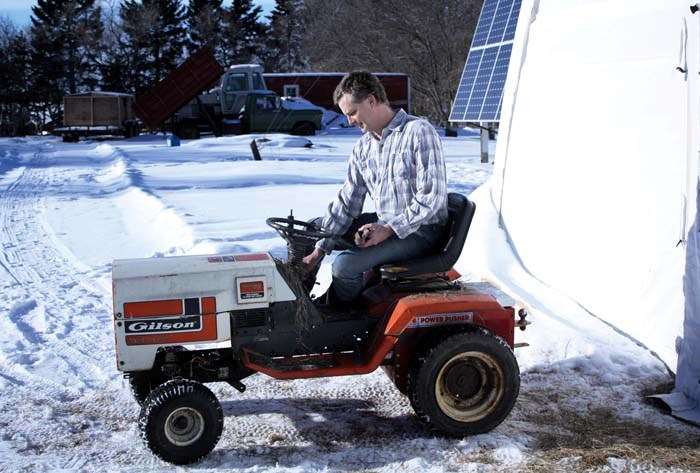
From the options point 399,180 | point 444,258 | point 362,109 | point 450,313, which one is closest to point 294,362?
point 450,313

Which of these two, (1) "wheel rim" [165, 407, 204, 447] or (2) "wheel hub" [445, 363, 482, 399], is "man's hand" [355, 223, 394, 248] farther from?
(1) "wheel rim" [165, 407, 204, 447]

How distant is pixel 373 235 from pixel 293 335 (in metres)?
0.65

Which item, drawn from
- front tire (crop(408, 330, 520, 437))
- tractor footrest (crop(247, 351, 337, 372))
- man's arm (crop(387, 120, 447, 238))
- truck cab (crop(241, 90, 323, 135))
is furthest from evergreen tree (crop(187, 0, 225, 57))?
front tire (crop(408, 330, 520, 437))

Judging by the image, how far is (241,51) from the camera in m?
56.2

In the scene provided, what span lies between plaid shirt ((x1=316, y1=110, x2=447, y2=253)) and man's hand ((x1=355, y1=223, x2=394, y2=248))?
4 centimetres

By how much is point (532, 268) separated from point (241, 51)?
5205cm

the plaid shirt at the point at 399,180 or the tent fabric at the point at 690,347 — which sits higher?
the plaid shirt at the point at 399,180

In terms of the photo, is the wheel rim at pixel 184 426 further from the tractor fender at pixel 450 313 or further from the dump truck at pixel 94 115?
the dump truck at pixel 94 115

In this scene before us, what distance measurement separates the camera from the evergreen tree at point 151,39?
50531 millimetres

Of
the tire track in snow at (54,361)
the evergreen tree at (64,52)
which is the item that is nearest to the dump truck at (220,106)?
the evergreen tree at (64,52)

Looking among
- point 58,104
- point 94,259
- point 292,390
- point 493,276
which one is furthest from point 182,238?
point 58,104

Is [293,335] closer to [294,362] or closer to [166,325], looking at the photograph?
[294,362]

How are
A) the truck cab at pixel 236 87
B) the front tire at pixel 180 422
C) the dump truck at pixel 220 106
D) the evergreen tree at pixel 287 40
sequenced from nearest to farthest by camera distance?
the front tire at pixel 180 422 → the dump truck at pixel 220 106 → the truck cab at pixel 236 87 → the evergreen tree at pixel 287 40

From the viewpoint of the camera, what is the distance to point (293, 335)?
4113mm
